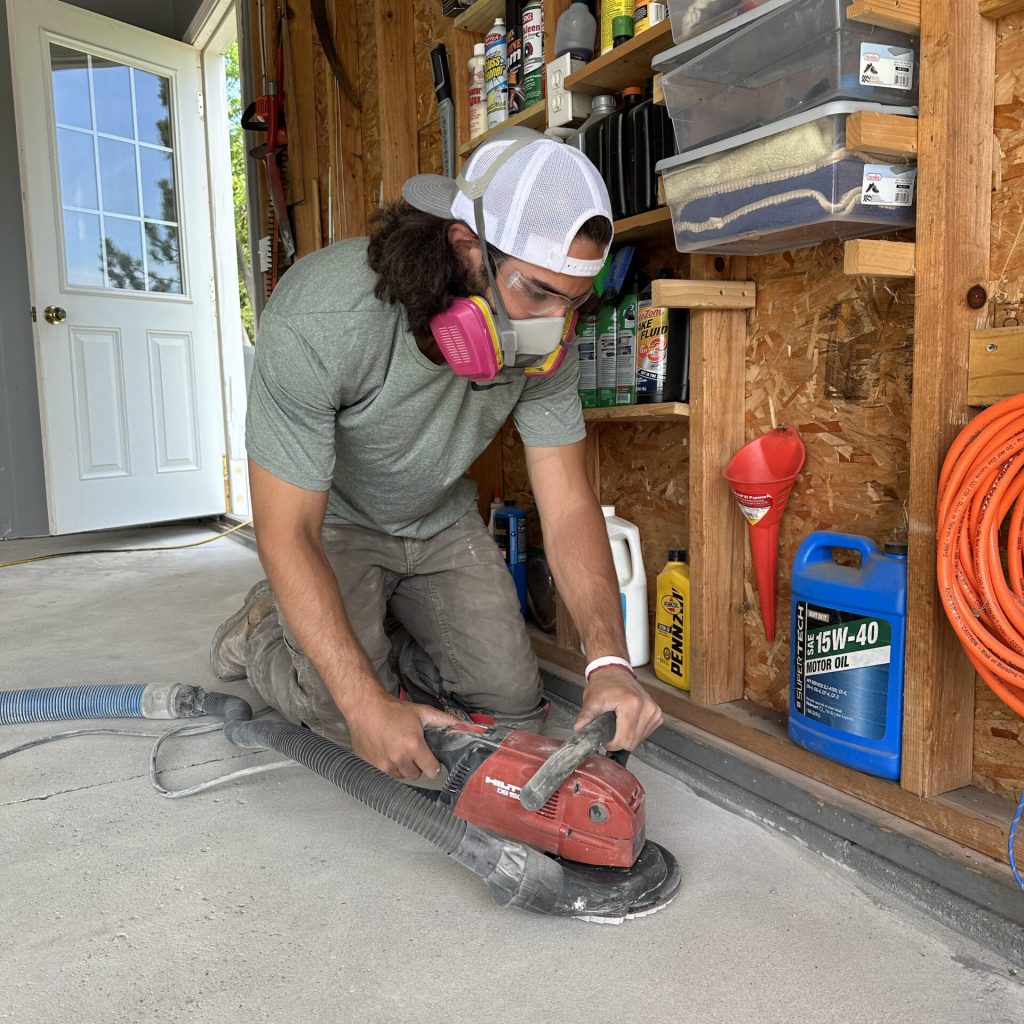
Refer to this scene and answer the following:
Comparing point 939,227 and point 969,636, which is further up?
point 939,227

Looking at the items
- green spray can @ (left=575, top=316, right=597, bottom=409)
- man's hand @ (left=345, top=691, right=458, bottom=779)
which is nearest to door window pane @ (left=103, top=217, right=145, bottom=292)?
green spray can @ (left=575, top=316, right=597, bottom=409)

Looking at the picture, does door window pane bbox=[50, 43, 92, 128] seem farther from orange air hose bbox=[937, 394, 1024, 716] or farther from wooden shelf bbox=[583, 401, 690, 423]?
orange air hose bbox=[937, 394, 1024, 716]

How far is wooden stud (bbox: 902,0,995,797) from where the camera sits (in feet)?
4.50

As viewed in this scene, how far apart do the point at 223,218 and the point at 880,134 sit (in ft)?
16.0

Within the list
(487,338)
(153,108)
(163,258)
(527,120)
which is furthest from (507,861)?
(153,108)

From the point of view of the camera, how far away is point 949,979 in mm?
1260

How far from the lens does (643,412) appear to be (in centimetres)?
203

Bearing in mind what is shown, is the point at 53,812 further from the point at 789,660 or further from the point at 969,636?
the point at 969,636

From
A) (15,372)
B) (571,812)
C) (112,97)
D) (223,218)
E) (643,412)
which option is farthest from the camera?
(223,218)

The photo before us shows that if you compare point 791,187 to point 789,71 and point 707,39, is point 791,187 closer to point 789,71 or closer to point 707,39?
point 789,71

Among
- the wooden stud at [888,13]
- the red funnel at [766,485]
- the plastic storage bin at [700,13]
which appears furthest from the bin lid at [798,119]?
the red funnel at [766,485]

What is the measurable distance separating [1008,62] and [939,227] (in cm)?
29

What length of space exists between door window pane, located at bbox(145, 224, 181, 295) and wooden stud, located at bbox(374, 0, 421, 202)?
2565mm

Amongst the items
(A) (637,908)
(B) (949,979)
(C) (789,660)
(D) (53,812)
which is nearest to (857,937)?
(B) (949,979)
